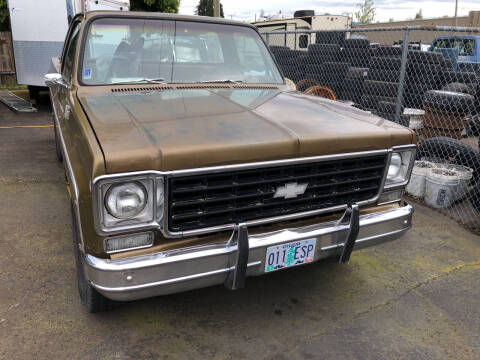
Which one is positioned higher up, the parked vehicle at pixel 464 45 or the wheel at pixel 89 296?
the parked vehicle at pixel 464 45

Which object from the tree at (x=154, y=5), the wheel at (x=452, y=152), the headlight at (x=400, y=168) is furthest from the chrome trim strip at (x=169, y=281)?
the tree at (x=154, y=5)

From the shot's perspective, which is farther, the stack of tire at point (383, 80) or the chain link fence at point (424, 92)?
the stack of tire at point (383, 80)

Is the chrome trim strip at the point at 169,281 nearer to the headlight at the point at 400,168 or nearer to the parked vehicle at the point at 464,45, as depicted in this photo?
the headlight at the point at 400,168

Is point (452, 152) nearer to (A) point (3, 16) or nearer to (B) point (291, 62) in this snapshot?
(B) point (291, 62)

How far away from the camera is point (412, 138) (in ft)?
8.44

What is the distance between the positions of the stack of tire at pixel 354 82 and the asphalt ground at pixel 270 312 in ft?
15.0

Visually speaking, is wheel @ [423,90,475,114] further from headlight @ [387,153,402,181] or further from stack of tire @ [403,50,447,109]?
headlight @ [387,153,402,181]

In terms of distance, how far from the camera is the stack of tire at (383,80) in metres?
6.57

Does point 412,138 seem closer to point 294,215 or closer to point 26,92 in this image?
point 294,215

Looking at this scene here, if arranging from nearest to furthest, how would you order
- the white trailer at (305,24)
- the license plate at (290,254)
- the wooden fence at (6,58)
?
the license plate at (290,254) → the wooden fence at (6,58) → the white trailer at (305,24)

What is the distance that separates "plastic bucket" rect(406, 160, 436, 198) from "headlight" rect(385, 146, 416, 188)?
2.14 meters

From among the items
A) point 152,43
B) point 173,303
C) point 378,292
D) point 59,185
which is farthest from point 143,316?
point 59,185

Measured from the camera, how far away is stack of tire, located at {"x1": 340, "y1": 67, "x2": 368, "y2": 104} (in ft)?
25.1

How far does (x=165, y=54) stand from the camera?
3225 millimetres
